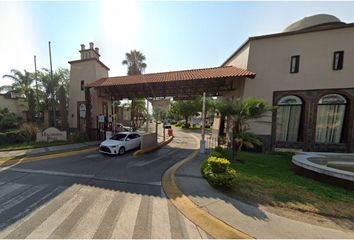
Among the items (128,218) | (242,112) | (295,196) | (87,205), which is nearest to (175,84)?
(242,112)

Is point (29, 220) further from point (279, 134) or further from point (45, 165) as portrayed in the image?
point (279, 134)

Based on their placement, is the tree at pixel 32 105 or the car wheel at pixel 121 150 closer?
the car wheel at pixel 121 150

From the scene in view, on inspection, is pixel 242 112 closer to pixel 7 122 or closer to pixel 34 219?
pixel 34 219

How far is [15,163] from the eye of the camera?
10.0 metres

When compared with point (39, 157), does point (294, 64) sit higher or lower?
higher

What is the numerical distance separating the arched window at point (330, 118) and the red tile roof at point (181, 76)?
5547 millimetres

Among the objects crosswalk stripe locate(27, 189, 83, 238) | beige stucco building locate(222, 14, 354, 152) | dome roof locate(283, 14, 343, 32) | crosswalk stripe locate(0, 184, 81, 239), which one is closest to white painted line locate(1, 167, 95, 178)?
crosswalk stripe locate(0, 184, 81, 239)

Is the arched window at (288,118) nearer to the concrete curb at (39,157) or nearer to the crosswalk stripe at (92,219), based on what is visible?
the crosswalk stripe at (92,219)

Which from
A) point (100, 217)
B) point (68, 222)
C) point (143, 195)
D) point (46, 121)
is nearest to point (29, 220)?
point (68, 222)

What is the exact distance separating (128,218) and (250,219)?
3.06 meters

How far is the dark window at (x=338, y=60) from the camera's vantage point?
12070 millimetres

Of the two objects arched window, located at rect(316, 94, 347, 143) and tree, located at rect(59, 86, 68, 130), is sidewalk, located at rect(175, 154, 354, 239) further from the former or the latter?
tree, located at rect(59, 86, 68, 130)

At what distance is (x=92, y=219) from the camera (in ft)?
14.5

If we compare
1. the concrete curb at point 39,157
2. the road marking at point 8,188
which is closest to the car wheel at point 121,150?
the concrete curb at point 39,157
